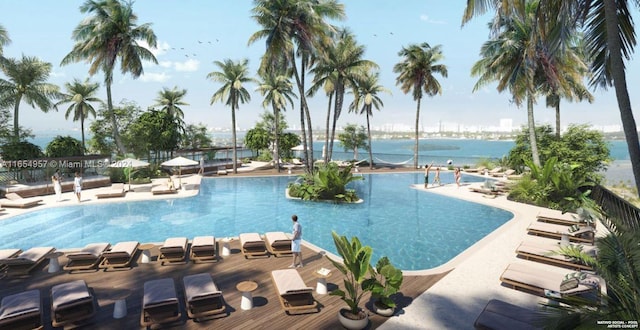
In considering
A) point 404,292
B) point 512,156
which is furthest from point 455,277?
point 512,156

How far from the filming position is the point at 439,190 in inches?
987

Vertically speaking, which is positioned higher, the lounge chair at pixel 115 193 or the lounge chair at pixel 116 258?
the lounge chair at pixel 115 193

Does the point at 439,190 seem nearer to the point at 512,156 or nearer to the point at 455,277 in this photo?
the point at 512,156

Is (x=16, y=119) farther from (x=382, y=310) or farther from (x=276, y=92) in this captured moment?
(x=382, y=310)

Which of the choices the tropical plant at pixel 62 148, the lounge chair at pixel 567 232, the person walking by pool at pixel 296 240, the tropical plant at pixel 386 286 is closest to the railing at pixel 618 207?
the lounge chair at pixel 567 232

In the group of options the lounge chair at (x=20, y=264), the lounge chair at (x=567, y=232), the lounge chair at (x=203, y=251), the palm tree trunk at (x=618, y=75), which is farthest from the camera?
the lounge chair at (x=567, y=232)

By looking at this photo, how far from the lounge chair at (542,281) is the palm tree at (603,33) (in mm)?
3009

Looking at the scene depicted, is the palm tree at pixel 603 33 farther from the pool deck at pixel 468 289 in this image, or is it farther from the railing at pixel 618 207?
the pool deck at pixel 468 289

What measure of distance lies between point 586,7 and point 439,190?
60.0 ft

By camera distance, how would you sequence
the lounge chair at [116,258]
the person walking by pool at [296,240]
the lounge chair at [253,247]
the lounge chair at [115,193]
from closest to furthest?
the person walking by pool at [296,240] < the lounge chair at [116,258] < the lounge chair at [253,247] < the lounge chair at [115,193]

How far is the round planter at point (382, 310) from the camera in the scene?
7.27 m

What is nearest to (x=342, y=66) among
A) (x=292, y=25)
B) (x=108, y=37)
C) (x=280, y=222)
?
(x=292, y=25)

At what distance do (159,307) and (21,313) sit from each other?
2551mm

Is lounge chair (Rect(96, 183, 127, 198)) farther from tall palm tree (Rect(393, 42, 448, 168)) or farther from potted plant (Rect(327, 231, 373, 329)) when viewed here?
tall palm tree (Rect(393, 42, 448, 168))
